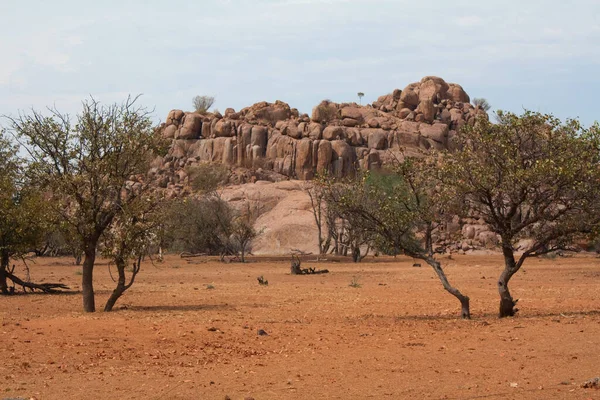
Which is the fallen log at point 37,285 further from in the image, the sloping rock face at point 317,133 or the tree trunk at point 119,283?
the sloping rock face at point 317,133

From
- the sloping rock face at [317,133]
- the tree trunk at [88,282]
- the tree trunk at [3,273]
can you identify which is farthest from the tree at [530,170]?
the sloping rock face at [317,133]

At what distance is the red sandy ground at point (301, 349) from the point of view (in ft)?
36.1

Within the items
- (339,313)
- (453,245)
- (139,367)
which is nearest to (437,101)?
(453,245)

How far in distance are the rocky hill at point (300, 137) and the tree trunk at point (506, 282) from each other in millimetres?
64362

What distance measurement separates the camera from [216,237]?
204 ft

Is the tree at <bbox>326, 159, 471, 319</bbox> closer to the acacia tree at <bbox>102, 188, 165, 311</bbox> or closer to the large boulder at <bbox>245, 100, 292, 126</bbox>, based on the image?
the acacia tree at <bbox>102, 188, 165, 311</bbox>

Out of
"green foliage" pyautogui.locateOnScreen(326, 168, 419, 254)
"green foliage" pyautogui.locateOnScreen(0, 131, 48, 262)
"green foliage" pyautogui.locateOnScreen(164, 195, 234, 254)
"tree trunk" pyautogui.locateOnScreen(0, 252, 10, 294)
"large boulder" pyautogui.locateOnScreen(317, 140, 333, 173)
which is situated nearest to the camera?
"green foliage" pyautogui.locateOnScreen(326, 168, 419, 254)

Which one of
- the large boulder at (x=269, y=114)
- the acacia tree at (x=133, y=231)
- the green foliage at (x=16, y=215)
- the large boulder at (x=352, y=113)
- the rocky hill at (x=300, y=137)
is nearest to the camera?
the acacia tree at (x=133, y=231)

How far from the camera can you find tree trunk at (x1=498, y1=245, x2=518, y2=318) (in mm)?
17891

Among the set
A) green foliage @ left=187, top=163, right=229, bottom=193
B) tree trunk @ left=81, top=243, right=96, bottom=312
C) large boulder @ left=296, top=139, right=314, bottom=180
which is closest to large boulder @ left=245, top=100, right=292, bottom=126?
large boulder @ left=296, top=139, right=314, bottom=180

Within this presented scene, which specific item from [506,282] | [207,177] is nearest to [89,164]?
[506,282]

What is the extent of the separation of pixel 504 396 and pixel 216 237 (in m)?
52.9

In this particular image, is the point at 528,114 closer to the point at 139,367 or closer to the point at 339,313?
the point at 339,313

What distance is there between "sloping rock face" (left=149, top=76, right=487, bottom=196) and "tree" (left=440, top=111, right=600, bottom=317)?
233 ft
